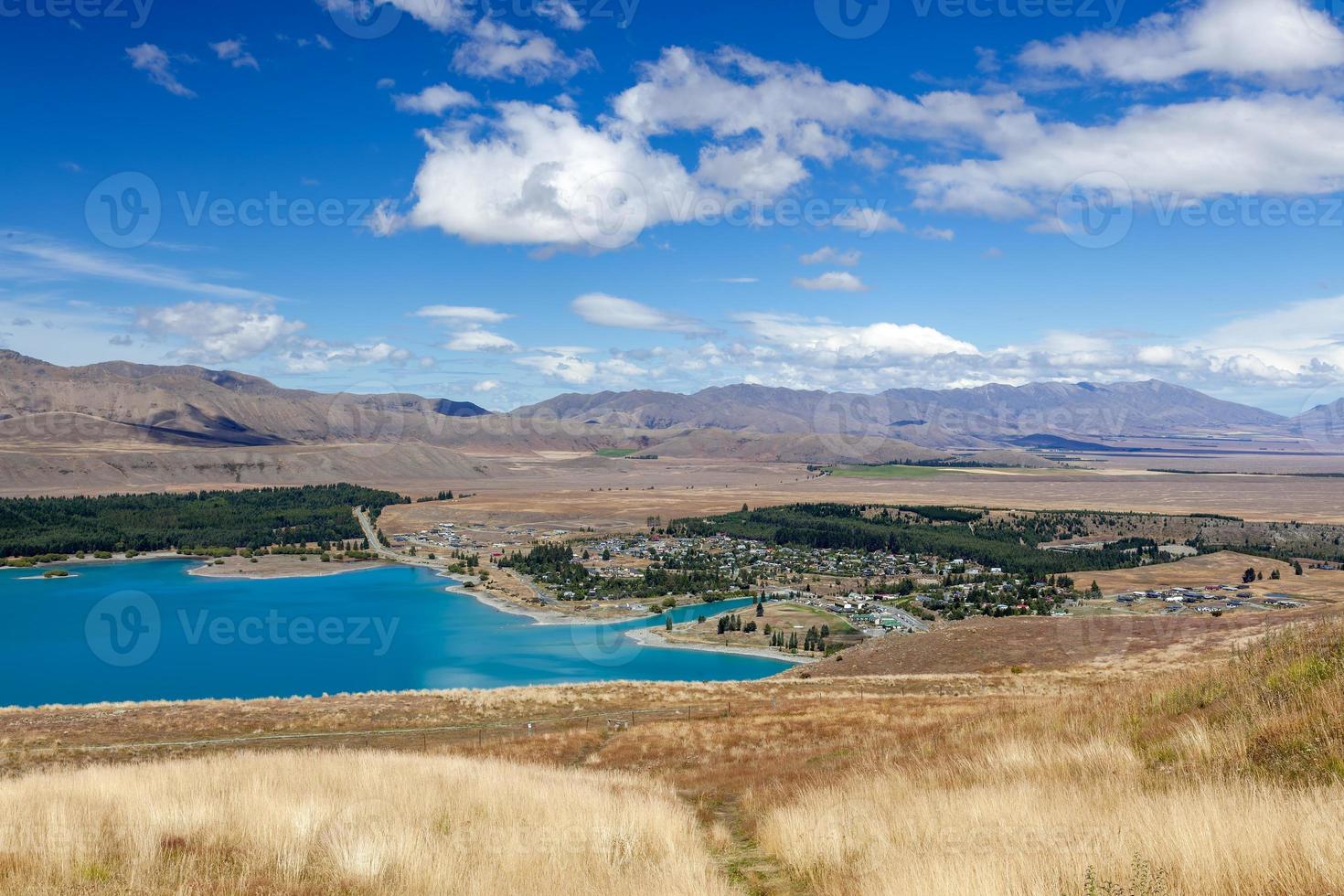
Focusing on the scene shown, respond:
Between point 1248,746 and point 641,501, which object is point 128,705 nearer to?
point 1248,746

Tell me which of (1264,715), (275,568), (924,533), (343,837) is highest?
(1264,715)

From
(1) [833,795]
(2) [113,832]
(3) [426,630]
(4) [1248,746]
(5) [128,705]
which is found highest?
(4) [1248,746]

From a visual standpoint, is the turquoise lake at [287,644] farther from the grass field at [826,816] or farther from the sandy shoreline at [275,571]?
the grass field at [826,816]

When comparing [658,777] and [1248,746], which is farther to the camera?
[658,777]

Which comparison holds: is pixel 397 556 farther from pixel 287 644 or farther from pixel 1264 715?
pixel 1264 715

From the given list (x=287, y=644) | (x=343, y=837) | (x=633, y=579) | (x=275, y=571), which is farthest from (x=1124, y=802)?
(x=275, y=571)

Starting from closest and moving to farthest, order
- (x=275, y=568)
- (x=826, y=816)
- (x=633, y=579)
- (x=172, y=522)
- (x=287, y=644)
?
(x=826, y=816) < (x=287, y=644) < (x=633, y=579) < (x=275, y=568) < (x=172, y=522)

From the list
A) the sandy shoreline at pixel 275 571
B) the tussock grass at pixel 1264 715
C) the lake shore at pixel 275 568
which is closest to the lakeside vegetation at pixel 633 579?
the sandy shoreline at pixel 275 571

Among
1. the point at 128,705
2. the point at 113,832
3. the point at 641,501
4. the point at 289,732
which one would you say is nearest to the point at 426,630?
the point at 128,705
